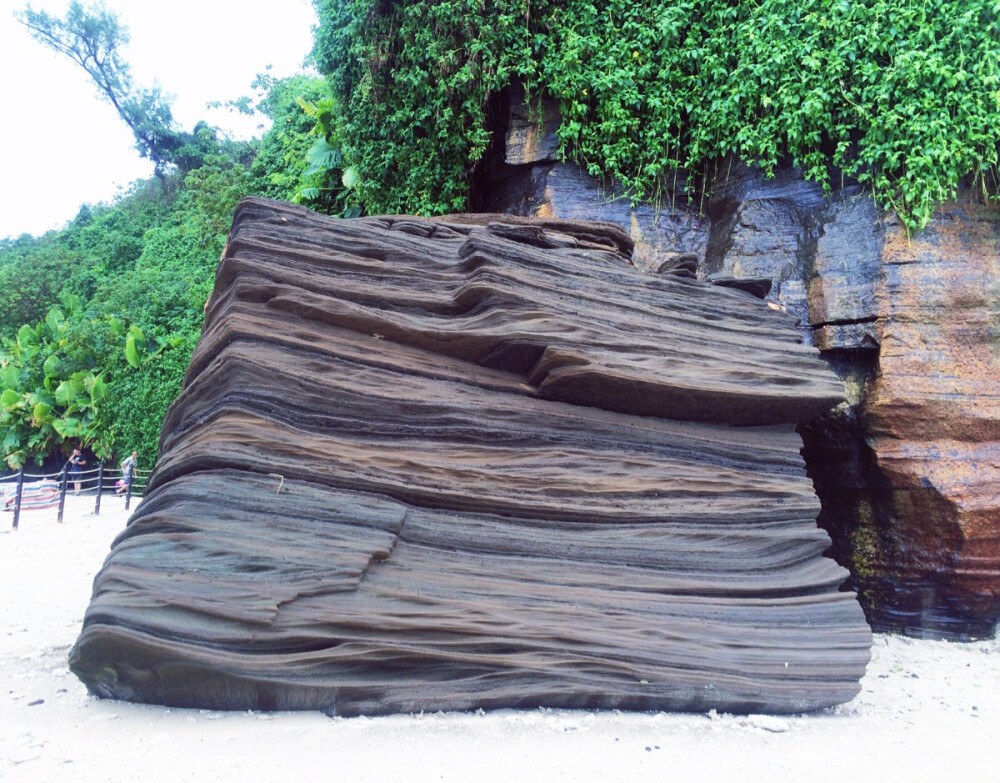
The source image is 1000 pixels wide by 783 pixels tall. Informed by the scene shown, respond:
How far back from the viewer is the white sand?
9.16ft

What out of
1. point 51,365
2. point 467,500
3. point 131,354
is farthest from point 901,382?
point 51,365

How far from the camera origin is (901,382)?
20.2 feet

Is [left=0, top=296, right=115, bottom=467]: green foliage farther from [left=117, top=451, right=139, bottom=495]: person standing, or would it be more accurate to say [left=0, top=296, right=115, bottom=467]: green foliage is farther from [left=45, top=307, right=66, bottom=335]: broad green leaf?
[left=117, top=451, right=139, bottom=495]: person standing

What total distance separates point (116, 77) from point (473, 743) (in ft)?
131

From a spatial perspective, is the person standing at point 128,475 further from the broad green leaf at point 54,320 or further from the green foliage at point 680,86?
the broad green leaf at point 54,320

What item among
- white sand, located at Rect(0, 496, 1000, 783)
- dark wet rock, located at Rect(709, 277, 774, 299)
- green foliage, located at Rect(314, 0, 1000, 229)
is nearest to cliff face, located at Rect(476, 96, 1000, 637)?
dark wet rock, located at Rect(709, 277, 774, 299)

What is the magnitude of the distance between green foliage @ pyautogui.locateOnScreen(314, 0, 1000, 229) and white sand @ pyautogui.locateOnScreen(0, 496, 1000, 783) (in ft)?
15.3

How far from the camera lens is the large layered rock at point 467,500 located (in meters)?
3.44

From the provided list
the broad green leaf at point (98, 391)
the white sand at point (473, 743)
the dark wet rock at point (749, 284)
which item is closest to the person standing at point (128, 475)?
the broad green leaf at point (98, 391)

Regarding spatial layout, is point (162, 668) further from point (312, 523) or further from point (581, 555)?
point (581, 555)

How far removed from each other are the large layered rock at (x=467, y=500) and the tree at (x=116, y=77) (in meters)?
32.4

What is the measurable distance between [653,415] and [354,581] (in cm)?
244

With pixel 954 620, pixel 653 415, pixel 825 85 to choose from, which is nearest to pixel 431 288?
pixel 653 415

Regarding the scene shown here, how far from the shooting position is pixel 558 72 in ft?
25.2
